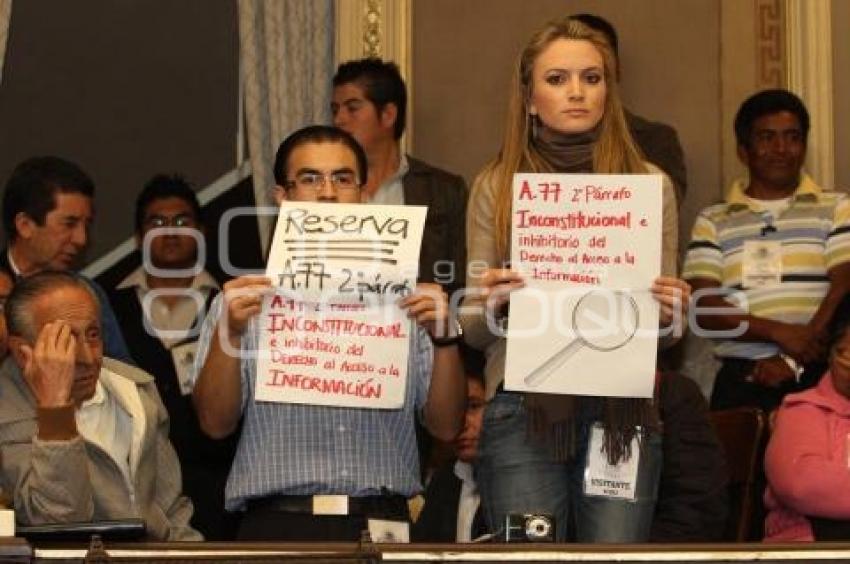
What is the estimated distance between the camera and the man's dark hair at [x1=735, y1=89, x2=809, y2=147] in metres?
7.72

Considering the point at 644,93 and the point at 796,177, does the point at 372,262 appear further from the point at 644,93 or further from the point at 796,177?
the point at 644,93

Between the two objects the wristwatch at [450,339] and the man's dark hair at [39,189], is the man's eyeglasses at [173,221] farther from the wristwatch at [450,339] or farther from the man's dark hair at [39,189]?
the wristwatch at [450,339]

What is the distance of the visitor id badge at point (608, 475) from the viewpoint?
5.14 metres

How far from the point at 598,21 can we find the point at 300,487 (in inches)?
120

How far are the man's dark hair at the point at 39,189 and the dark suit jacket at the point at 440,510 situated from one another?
1.49 meters

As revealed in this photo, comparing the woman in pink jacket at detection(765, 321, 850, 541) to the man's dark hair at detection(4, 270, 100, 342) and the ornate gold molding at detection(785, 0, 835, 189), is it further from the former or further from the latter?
the ornate gold molding at detection(785, 0, 835, 189)

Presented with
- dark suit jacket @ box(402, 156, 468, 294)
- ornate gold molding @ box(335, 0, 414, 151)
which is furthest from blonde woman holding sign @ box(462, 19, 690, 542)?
ornate gold molding @ box(335, 0, 414, 151)

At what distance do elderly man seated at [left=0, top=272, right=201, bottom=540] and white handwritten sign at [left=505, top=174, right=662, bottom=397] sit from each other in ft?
3.23

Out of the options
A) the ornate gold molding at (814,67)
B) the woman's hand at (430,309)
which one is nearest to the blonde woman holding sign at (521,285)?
the woman's hand at (430,309)

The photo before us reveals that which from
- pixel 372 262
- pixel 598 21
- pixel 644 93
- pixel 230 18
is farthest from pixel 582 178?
pixel 230 18

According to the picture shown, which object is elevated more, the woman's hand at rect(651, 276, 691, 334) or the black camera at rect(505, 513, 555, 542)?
the woman's hand at rect(651, 276, 691, 334)

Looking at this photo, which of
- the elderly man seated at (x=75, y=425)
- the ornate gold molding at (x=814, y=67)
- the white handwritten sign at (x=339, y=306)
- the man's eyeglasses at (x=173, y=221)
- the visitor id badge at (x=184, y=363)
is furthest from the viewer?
the ornate gold molding at (x=814, y=67)

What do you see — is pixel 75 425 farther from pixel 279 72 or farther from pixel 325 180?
pixel 279 72

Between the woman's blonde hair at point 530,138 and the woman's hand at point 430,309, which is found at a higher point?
the woman's blonde hair at point 530,138
